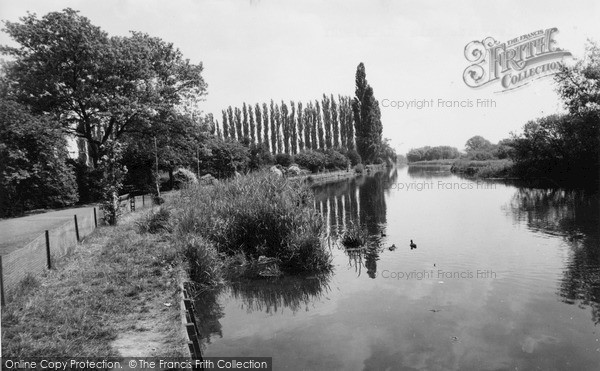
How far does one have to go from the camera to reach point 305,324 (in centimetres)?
837

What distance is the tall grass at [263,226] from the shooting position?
12.1 metres

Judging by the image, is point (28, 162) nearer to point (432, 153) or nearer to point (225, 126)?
point (225, 126)

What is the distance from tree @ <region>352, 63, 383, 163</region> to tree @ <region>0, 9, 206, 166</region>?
122 feet

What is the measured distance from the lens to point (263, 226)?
44.0 feet

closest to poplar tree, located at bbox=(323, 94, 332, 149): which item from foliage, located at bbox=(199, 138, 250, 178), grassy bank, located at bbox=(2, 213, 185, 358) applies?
foliage, located at bbox=(199, 138, 250, 178)

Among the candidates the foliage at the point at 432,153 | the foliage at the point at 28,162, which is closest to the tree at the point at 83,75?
the foliage at the point at 28,162

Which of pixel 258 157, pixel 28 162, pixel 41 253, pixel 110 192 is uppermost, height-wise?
pixel 258 157

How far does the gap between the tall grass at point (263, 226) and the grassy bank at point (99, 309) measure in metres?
2.67

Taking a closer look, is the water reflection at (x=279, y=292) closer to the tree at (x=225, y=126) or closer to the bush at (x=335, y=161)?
the bush at (x=335, y=161)

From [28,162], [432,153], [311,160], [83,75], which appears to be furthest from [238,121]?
[432,153]

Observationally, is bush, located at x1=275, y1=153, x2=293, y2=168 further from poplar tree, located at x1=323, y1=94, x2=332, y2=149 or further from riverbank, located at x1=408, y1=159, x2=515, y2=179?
poplar tree, located at x1=323, y1=94, x2=332, y2=149

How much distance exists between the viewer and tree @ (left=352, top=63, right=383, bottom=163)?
60438mm

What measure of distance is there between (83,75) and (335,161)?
4100cm

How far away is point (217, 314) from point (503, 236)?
35.9ft
